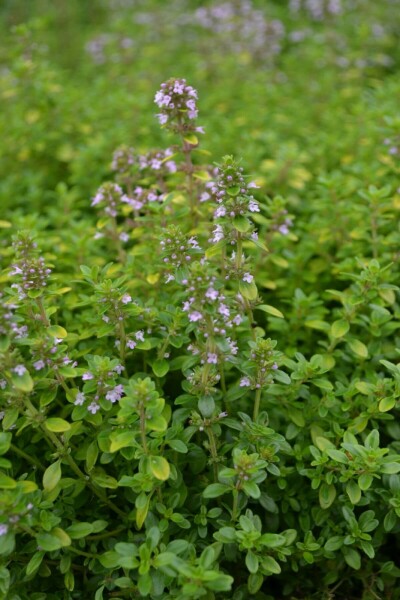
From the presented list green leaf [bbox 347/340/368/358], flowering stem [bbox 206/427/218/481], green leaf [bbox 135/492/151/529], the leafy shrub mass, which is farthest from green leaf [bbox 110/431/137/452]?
green leaf [bbox 347/340/368/358]

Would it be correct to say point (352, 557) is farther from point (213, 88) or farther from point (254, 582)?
point (213, 88)

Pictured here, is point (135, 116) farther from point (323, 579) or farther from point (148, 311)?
point (323, 579)

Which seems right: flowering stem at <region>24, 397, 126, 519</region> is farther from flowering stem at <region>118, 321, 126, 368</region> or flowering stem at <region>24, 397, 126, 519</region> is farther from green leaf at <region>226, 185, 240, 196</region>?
green leaf at <region>226, 185, 240, 196</region>

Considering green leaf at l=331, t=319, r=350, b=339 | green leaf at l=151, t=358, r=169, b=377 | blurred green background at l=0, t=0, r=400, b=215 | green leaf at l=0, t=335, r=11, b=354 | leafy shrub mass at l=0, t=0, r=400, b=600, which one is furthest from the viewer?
blurred green background at l=0, t=0, r=400, b=215

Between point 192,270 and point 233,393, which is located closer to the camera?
point 192,270

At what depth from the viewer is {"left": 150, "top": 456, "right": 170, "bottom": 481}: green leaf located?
2.14 meters

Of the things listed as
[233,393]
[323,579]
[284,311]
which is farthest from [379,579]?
[284,311]

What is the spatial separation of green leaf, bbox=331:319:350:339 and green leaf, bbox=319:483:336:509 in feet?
2.27

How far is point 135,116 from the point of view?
16.4ft

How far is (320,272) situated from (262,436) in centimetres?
158

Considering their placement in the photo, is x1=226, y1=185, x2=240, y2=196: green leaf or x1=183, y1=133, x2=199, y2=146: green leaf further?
x1=183, y1=133, x2=199, y2=146: green leaf

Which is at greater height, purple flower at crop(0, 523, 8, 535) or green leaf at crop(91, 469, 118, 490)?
purple flower at crop(0, 523, 8, 535)

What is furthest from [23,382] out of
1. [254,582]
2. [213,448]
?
[254,582]

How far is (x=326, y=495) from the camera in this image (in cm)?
247
